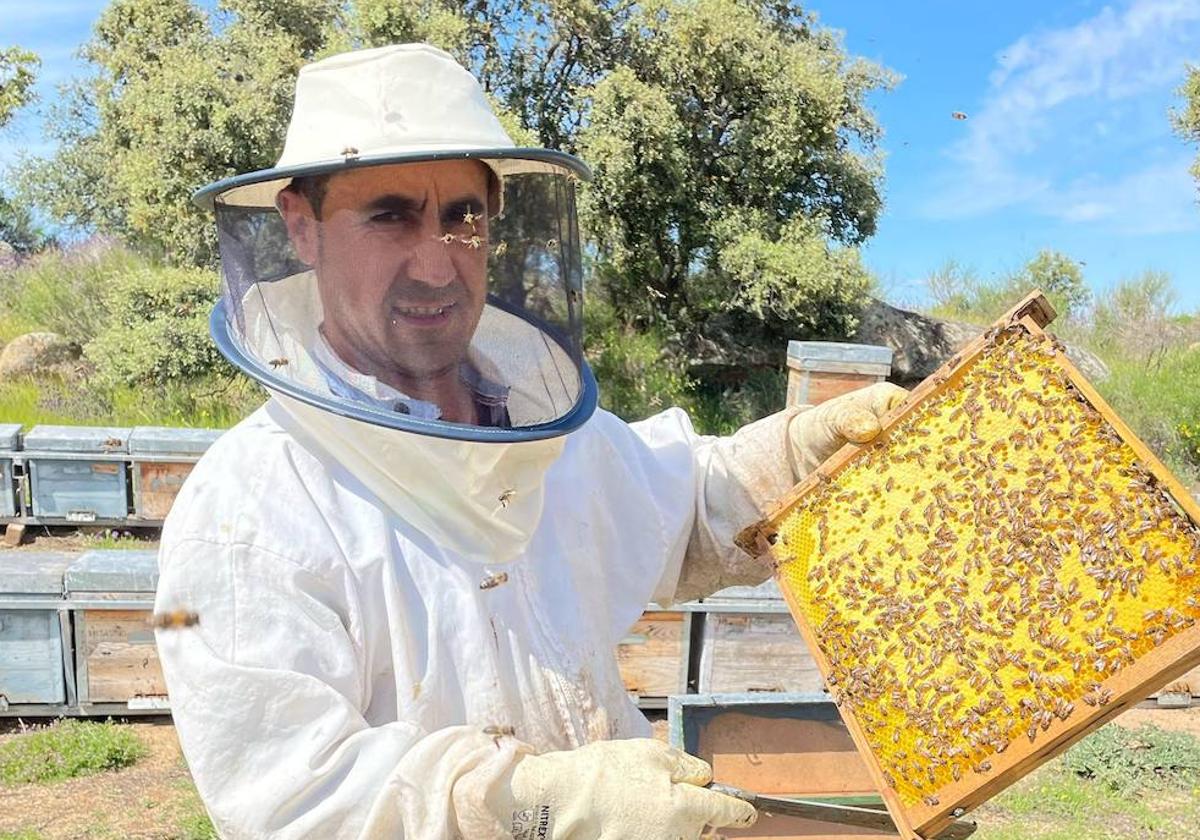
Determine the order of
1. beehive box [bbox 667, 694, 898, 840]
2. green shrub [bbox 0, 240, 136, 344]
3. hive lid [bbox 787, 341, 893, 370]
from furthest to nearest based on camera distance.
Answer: green shrub [bbox 0, 240, 136, 344] → hive lid [bbox 787, 341, 893, 370] → beehive box [bbox 667, 694, 898, 840]

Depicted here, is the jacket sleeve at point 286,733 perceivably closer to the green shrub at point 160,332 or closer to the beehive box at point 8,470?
the beehive box at point 8,470

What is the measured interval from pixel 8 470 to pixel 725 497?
23.0 ft

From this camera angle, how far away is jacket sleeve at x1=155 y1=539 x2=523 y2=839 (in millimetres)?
1305

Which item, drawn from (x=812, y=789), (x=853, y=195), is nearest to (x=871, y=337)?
(x=853, y=195)

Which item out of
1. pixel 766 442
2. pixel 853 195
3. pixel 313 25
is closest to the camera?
pixel 766 442

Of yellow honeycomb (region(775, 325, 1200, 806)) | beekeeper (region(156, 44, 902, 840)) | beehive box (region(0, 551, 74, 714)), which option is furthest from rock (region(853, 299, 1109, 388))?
beekeeper (region(156, 44, 902, 840))

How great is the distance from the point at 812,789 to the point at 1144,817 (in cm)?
227

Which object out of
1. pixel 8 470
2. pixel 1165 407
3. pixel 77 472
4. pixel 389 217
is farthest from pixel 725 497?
pixel 1165 407

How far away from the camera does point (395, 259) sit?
161 cm

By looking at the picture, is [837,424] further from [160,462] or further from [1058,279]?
[1058,279]

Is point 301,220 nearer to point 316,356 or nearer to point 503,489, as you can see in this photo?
point 316,356

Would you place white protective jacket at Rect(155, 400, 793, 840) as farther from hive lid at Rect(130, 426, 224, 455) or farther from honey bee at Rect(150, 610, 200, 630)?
hive lid at Rect(130, 426, 224, 455)

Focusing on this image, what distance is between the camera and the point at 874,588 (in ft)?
6.02

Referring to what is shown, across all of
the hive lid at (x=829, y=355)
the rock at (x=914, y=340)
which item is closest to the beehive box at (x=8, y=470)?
the hive lid at (x=829, y=355)
